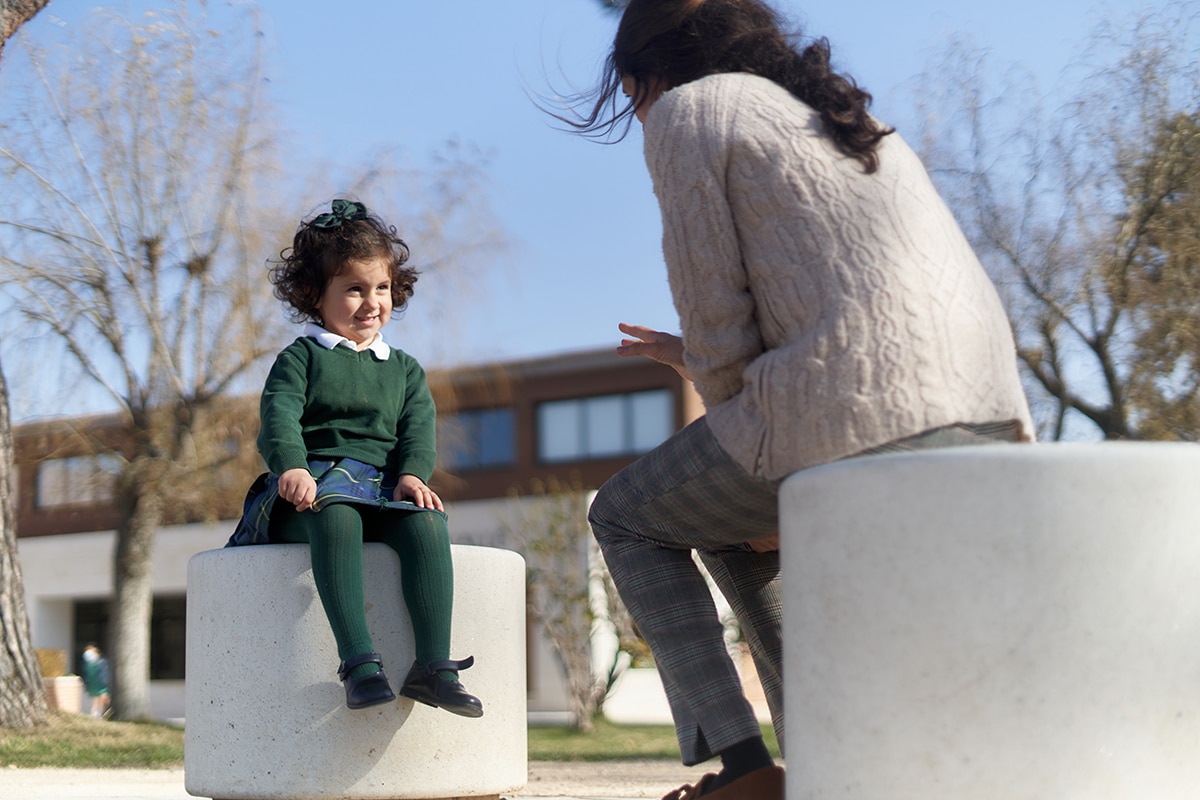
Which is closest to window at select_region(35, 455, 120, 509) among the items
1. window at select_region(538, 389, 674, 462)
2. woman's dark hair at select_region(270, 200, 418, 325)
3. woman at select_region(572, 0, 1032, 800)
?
window at select_region(538, 389, 674, 462)

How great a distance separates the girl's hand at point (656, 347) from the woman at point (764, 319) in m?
0.28

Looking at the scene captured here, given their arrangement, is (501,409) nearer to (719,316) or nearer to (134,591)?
(134,591)

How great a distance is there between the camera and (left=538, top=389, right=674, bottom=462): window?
24.3 meters

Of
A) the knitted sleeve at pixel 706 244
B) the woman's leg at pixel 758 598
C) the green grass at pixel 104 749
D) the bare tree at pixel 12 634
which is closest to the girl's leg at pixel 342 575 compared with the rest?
the woman's leg at pixel 758 598

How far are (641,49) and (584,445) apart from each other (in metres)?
22.8

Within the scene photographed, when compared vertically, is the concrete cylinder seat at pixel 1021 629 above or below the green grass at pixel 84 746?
above

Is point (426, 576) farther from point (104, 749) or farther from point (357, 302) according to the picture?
point (104, 749)

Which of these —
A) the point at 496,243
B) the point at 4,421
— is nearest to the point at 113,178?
the point at 496,243

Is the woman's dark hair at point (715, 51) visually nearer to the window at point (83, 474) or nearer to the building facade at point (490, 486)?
the window at point (83, 474)

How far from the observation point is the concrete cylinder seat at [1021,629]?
1746 millimetres

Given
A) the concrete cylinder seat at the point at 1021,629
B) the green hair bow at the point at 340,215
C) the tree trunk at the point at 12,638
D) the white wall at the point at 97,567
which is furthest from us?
the white wall at the point at 97,567

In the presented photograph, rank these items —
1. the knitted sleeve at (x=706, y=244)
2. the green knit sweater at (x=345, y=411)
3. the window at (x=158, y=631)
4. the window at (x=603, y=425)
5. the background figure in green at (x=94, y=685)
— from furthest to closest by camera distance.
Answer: the window at (x=158, y=631)
the window at (x=603, y=425)
the background figure in green at (x=94, y=685)
the green knit sweater at (x=345, y=411)
the knitted sleeve at (x=706, y=244)

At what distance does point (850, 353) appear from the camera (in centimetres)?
206

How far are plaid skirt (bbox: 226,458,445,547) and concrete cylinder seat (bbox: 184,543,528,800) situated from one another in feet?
0.35
